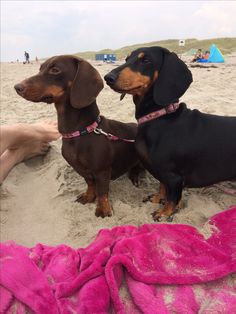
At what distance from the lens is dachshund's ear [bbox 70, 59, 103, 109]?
8.68 feet

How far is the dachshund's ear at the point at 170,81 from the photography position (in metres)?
2.69

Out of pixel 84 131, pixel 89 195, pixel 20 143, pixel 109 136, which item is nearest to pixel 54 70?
pixel 84 131

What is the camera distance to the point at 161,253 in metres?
2.18

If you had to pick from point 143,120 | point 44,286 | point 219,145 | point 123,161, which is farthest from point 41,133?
point 44,286

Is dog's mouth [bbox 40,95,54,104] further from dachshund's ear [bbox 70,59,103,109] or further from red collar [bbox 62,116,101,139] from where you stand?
red collar [bbox 62,116,101,139]

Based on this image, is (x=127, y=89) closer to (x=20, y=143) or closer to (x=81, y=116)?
(x=81, y=116)

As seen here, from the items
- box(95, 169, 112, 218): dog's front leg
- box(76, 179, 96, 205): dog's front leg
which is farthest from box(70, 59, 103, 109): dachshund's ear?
box(76, 179, 96, 205): dog's front leg

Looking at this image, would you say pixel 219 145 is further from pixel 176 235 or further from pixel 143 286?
pixel 143 286

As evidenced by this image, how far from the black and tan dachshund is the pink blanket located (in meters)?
0.60

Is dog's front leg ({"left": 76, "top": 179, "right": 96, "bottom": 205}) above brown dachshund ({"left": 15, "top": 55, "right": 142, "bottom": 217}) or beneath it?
beneath

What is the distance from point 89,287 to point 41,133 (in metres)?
2.46

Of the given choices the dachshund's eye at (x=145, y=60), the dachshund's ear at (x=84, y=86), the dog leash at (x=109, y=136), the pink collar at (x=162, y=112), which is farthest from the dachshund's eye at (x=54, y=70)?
the pink collar at (x=162, y=112)

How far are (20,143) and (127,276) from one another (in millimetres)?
2189

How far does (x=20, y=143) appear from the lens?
3.71m
